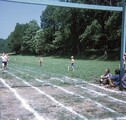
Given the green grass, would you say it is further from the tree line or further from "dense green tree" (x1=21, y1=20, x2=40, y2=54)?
"dense green tree" (x1=21, y1=20, x2=40, y2=54)

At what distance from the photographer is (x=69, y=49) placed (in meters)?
79.0

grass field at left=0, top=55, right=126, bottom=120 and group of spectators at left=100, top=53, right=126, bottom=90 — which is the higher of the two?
group of spectators at left=100, top=53, right=126, bottom=90

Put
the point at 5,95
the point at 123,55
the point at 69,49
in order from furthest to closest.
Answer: the point at 69,49 → the point at 123,55 → the point at 5,95

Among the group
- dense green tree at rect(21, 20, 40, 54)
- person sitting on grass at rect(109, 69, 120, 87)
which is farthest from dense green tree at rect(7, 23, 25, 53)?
person sitting on grass at rect(109, 69, 120, 87)

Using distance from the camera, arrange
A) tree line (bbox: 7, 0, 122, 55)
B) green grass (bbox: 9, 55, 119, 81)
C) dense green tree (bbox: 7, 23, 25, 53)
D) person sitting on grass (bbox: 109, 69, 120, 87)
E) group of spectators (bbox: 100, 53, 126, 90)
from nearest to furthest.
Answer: group of spectators (bbox: 100, 53, 126, 90) → person sitting on grass (bbox: 109, 69, 120, 87) → green grass (bbox: 9, 55, 119, 81) → tree line (bbox: 7, 0, 122, 55) → dense green tree (bbox: 7, 23, 25, 53)

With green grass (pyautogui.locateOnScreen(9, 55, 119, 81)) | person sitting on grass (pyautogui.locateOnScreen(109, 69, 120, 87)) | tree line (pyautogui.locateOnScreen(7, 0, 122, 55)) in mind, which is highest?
tree line (pyautogui.locateOnScreen(7, 0, 122, 55))

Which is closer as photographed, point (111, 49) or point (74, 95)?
point (74, 95)

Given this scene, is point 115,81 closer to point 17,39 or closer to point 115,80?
point 115,80

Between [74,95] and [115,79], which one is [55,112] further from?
[115,79]

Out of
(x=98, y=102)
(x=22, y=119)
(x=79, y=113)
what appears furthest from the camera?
(x=98, y=102)

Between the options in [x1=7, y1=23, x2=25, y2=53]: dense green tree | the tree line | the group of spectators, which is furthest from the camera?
[x1=7, y1=23, x2=25, y2=53]: dense green tree

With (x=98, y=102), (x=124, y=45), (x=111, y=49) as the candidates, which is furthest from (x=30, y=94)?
(x=111, y=49)

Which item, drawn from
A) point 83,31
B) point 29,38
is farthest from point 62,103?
point 29,38

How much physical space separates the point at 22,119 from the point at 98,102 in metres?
3.71
